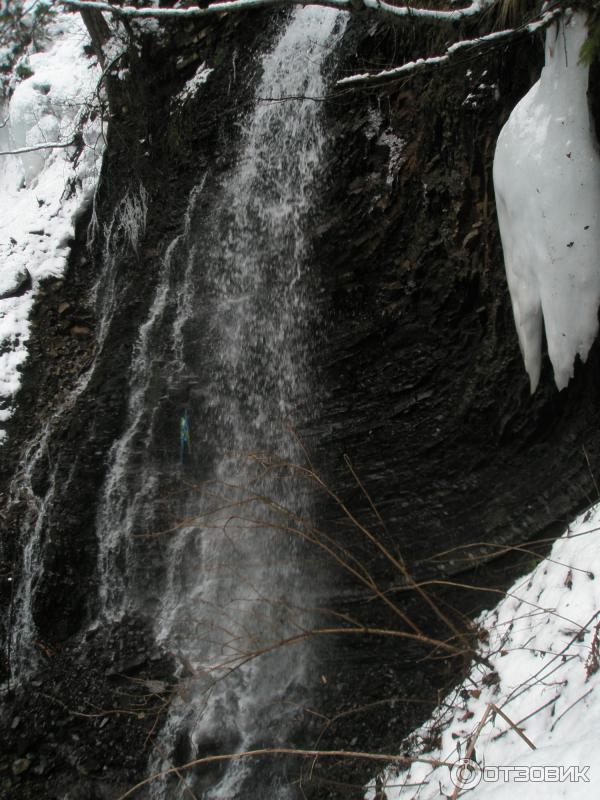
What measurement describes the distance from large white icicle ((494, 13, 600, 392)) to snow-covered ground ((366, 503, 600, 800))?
110cm

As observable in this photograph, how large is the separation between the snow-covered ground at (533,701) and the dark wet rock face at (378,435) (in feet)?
1.30

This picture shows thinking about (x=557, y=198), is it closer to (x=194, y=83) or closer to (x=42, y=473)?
(x=42, y=473)

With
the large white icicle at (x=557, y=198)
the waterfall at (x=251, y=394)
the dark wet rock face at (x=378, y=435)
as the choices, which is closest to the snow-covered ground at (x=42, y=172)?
the dark wet rock face at (x=378, y=435)

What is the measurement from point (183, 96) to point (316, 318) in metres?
3.09

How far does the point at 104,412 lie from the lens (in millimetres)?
5184

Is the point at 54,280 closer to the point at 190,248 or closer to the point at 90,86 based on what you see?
the point at 190,248

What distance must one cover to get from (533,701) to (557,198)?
2.38m

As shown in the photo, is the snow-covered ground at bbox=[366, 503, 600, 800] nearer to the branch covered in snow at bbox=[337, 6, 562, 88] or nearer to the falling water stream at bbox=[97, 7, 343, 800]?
the falling water stream at bbox=[97, 7, 343, 800]

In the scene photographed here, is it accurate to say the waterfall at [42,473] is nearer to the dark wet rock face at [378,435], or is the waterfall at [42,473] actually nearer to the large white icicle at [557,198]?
the dark wet rock face at [378,435]

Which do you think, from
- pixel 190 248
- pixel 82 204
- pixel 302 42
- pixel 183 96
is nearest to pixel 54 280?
pixel 82 204

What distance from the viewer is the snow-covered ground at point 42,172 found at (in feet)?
18.7

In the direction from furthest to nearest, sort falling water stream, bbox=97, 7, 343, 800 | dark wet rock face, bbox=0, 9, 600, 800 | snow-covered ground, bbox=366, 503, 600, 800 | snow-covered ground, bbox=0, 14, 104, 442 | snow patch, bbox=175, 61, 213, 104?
snow patch, bbox=175, 61, 213, 104 < snow-covered ground, bbox=0, 14, 104, 442 < falling water stream, bbox=97, 7, 343, 800 < dark wet rock face, bbox=0, 9, 600, 800 < snow-covered ground, bbox=366, 503, 600, 800

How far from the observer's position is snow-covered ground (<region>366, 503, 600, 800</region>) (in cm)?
196

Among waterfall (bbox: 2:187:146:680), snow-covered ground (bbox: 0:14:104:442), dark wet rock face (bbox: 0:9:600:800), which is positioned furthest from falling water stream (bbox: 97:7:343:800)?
snow-covered ground (bbox: 0:14:104:442)
